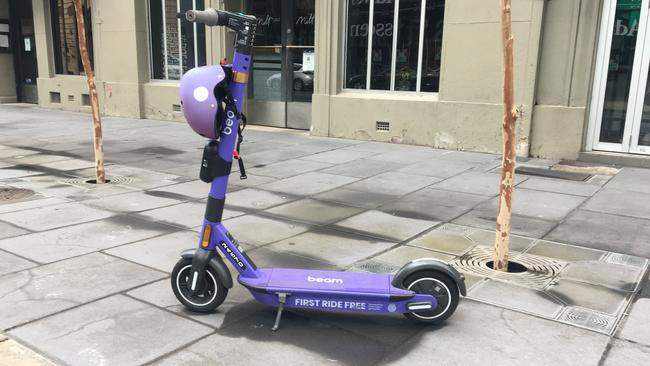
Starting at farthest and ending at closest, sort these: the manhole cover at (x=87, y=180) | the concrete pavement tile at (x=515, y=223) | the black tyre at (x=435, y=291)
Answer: the manhole cover at (x=87, y=180)
the concrete pavement tile at (x=515, y=223)
the black tyre at (x=435, y=291)

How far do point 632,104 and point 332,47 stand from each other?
5.76 m

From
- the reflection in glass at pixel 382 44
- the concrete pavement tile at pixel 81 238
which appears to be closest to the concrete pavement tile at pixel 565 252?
the concrete pavement tile at pixel 81 238

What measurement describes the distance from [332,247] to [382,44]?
7.21 metres

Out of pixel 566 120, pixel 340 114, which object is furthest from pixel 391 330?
pixel 340 114

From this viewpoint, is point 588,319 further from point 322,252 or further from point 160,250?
point 160,250

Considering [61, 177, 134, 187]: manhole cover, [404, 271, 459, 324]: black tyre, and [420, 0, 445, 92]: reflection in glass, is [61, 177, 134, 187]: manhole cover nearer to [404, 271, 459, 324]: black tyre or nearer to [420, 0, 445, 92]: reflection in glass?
[404, 271, 459, 324]: black tyre

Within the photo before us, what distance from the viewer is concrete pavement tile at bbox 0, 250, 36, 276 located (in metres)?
4.63

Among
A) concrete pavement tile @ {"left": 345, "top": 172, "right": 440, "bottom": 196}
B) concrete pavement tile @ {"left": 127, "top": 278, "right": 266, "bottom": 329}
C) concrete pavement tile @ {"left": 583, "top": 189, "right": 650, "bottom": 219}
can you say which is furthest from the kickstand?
concrete pavement tile @ {"left": 583, "top": 189, "right": 650, "bottom": 219}

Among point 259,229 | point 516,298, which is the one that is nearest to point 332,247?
point 259,229

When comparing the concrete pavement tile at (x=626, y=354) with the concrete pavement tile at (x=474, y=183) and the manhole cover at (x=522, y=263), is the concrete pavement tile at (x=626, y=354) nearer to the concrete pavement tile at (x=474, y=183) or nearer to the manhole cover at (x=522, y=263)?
the manhole cover at (x=522, y=263)

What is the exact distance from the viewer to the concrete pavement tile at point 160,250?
485cm

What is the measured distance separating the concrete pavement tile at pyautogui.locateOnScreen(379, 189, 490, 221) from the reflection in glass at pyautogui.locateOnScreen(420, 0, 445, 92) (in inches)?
163

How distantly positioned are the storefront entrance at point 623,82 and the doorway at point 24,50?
58.0 feet

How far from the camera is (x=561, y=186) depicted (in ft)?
25.8
